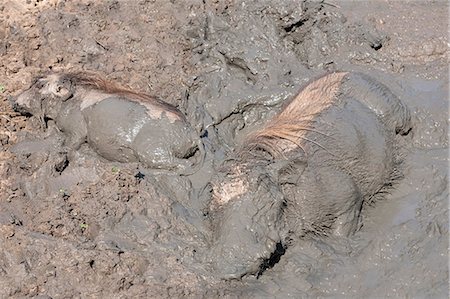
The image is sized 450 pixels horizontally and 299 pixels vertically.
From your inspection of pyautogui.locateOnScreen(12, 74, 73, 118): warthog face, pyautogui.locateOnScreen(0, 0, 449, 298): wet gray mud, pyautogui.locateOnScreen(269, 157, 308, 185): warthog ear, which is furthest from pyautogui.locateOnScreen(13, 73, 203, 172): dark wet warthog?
pyautogui.locateOnScreen(269, 157, 308, 185): warthog ear

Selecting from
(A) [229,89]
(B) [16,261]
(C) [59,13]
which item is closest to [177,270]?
(B) [16,261]

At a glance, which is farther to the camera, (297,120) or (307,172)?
(297,120)

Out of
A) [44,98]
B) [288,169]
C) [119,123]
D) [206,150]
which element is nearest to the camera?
[288,169]

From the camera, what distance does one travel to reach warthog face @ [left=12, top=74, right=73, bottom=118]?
6.90 m

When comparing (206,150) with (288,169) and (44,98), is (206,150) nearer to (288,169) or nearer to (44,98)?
(288,169)

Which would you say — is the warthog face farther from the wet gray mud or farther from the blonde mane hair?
the blonde mane hair

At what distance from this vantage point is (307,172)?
5973 millimetres

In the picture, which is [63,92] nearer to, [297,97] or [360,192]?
[297,97]

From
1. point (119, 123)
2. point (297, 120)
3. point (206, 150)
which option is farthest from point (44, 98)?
point (297, 120)

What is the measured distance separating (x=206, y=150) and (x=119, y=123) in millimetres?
831

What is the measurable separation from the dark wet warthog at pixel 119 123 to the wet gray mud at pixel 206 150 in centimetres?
13

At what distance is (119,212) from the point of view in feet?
19.3

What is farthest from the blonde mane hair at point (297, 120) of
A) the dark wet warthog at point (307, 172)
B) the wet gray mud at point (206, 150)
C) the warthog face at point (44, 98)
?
the warthog face at point (44, 98)

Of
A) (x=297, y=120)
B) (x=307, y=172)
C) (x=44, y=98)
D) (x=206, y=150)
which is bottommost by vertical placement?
(x=206, y=150)
